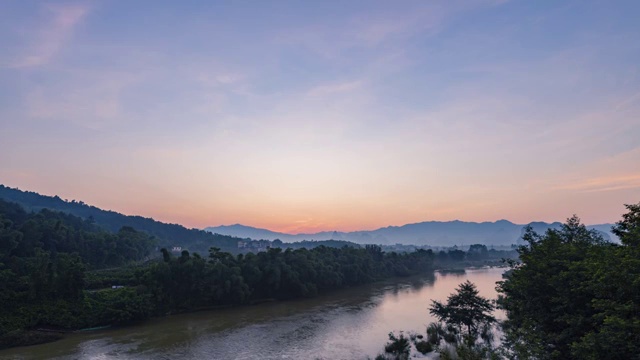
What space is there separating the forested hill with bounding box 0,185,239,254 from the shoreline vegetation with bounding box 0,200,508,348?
83608 mm

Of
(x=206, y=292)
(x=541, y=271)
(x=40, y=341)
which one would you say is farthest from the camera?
(x=206, y=292)

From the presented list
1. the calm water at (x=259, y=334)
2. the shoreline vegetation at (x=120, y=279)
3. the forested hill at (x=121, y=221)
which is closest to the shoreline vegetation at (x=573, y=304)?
the calm water at (x=259, y=334)

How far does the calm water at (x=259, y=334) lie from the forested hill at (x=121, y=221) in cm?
11336

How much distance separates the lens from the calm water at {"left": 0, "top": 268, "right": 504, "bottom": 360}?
89.9 ft

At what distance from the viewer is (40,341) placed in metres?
31.7

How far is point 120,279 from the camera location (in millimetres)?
50062

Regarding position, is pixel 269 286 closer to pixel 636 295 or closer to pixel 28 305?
pixel 28 305

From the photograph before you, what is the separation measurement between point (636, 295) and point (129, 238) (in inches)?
3224

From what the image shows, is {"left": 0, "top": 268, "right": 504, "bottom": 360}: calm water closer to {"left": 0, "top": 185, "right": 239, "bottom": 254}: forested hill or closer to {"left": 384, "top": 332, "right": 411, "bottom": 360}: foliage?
{"left": 384, "top": 332, "right": 411, "bottom": 360}: foliage

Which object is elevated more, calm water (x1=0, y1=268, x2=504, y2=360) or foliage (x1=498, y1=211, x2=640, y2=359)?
foliage (x1=498, y1=211, x2=640, y2=359)

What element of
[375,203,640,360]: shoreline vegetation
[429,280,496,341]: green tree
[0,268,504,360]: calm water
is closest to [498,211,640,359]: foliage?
[375,203,640,360]: shoreline vegetation

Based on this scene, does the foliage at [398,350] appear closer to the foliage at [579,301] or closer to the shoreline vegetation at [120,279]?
the foliage at [579,301]

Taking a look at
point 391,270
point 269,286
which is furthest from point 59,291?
point 391,270

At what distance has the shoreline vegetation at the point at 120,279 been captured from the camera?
3555cm
